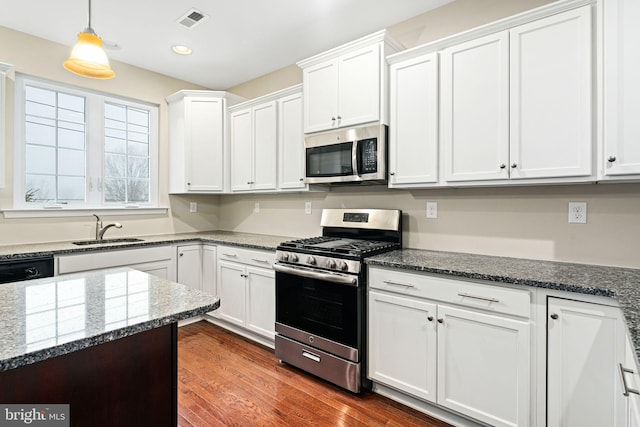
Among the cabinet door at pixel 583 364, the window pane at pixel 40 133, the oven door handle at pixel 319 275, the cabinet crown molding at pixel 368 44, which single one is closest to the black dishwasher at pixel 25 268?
the window pane at pixel 40 133

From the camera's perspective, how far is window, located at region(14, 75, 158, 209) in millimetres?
2963

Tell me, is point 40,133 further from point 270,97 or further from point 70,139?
point 270,97

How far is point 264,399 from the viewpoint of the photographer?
7.18 ft

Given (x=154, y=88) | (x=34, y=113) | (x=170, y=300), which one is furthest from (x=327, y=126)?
(x=34, y=113)

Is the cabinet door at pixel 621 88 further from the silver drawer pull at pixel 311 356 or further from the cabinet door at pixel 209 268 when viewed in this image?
the cabinet door at pixel 209 268

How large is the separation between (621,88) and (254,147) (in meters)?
2.84

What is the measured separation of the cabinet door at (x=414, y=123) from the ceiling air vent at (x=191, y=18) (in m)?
1.54

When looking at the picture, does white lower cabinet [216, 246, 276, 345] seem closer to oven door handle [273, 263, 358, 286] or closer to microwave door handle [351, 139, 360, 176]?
oven door handle [273, 263, 358, 286]

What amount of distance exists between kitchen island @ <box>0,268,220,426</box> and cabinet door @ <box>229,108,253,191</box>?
7.56 ft

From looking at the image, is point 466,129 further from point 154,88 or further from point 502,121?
point 154,88

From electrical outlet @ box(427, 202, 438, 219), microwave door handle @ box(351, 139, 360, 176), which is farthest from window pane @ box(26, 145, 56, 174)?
electrical outlet @ box(427, 202, 438, 219)

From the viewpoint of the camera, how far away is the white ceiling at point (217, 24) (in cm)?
248

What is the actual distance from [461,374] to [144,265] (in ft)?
8.93

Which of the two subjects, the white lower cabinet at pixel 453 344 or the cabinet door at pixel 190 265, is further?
the cabinet door at pixel 190 265
